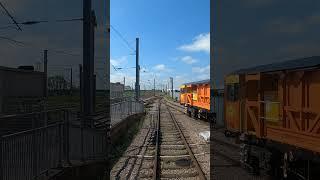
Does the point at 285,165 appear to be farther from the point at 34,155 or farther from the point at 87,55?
the point at 87,55

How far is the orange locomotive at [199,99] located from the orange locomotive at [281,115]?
63.7ft

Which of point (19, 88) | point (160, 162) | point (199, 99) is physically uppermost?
point (19, 88)

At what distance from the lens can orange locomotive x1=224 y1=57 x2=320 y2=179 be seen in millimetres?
9195

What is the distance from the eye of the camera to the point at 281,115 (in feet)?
34.4

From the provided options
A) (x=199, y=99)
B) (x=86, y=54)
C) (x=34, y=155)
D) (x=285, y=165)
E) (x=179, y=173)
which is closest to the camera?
(x=34, y=155)

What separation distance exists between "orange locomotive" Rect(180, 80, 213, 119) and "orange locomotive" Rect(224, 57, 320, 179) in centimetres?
1942

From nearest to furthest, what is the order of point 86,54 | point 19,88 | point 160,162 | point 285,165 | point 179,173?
point 285,165 → point 179,173 → point 160,162 → point 86,54 → point 19,88

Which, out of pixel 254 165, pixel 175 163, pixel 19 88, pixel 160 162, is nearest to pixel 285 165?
pixel 254 165

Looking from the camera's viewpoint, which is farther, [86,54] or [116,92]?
[116,92]

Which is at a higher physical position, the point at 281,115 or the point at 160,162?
the point at 281,115

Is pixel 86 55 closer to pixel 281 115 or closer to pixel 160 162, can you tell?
pixel 160 162

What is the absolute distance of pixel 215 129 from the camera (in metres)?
28.1

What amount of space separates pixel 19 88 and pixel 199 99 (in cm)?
2207

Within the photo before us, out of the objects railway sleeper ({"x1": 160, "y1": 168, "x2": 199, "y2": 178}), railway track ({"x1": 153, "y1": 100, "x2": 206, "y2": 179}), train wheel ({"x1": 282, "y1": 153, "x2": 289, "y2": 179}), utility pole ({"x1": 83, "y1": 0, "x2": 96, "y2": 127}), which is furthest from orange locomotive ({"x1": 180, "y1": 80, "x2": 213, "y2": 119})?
train wheel ({"x1": 282, "y1": 153, "x2": 289, "y2": 179})
